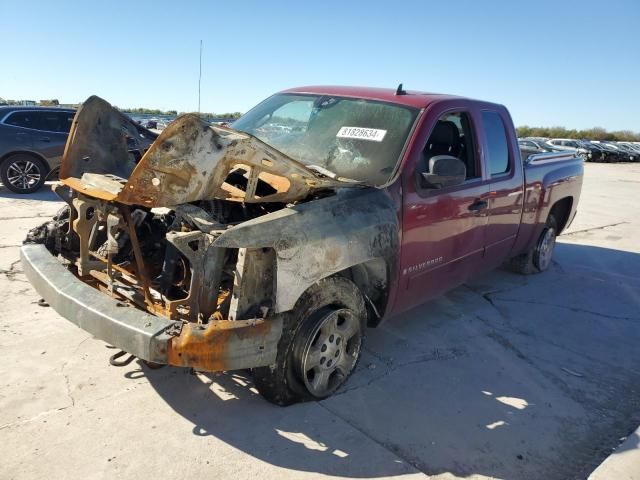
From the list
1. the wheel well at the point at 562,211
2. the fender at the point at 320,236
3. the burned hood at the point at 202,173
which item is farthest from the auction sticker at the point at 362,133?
the wheel well at the point at 562,211

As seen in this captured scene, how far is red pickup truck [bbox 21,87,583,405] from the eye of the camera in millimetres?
2619

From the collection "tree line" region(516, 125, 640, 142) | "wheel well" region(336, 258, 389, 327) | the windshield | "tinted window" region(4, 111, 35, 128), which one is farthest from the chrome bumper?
"tree line" region(516, 125, 640, 142)

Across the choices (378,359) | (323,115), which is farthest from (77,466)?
(323,115)

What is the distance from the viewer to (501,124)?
494cm

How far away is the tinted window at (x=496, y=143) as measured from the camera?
4.59m

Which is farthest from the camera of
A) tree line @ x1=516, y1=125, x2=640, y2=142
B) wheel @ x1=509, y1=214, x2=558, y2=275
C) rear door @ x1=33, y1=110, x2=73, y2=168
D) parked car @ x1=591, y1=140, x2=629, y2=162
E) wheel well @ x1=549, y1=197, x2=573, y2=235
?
tree line @ x1=516, y1=125, x2=640, y2=142

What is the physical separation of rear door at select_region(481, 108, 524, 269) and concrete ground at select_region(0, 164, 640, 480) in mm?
Answer: 761

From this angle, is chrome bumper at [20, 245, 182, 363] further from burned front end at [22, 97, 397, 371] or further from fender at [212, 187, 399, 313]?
fender at [212, 187, 399, 313]

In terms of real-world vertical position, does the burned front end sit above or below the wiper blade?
below

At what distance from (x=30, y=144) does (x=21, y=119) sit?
21.0 inches

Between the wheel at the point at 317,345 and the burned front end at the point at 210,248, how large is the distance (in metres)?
0.16

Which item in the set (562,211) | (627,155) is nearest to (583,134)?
(627,155)

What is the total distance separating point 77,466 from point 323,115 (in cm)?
292

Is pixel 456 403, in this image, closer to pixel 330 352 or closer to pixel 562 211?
pixel 330 352
